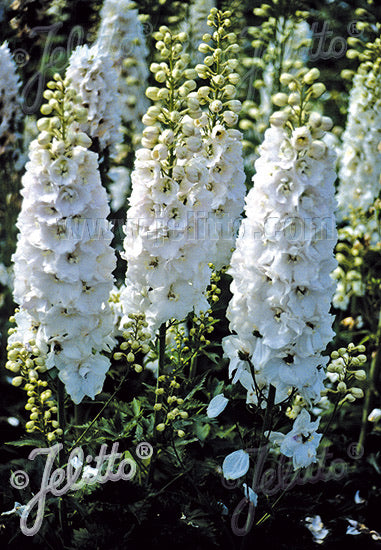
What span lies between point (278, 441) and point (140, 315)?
31.3 inches

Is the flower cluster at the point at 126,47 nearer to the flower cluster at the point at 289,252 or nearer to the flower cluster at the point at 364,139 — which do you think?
the flower cluster at the point at 364,139

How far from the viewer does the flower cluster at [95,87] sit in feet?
11.5

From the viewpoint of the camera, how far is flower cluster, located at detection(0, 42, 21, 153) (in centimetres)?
389

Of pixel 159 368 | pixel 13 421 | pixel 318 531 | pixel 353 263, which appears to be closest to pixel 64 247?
pixel 159 368

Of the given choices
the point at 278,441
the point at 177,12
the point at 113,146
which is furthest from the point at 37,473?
the point at 177,12

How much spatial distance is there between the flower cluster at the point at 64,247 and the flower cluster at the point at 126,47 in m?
2.27

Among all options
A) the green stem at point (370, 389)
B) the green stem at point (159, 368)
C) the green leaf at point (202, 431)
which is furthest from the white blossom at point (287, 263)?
the green stem at point (370, 389)

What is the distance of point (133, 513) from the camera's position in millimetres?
2314

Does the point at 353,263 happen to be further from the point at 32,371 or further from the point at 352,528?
the point at 32,371

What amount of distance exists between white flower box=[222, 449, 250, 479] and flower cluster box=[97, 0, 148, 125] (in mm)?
3059

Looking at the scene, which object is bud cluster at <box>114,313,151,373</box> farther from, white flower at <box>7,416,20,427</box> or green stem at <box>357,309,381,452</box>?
green stem at <box>357,309,381,452</box>

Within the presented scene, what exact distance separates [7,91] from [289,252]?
9.04 feet

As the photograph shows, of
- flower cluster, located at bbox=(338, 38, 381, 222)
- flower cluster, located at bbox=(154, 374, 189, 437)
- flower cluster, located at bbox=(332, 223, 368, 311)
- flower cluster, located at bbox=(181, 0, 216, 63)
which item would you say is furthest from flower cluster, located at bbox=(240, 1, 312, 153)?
flower cluster, located at bbox=(154, 374, 189, 437)

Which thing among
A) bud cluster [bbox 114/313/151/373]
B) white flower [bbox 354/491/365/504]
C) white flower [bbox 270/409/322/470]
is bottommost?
white flower [bbox 354/491/365/504]
